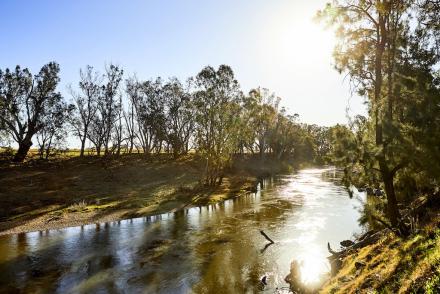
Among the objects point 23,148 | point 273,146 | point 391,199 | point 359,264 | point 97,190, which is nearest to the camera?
point 359,264

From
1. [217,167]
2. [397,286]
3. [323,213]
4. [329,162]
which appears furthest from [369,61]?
[217,167]

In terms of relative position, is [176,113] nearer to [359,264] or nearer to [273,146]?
[273,146]

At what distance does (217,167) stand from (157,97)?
3376 cm

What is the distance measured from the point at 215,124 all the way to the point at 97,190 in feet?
66.6

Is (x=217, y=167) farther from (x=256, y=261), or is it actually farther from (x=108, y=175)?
(x=256, y=261)

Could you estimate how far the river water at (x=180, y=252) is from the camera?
20109 millimetres

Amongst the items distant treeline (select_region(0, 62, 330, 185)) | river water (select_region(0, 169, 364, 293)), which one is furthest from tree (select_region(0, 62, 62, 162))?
river water (select_region(0, 169, 364, 293))

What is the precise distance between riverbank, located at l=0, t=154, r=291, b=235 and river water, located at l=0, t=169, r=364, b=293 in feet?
13.2

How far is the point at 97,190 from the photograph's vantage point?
52.5 metres

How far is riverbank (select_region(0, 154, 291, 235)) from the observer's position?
3891 centimetres

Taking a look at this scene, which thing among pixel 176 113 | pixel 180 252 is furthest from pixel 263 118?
pixel 180 252

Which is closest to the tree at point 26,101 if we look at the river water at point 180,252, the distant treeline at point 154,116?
the distant treeline at point 154,116

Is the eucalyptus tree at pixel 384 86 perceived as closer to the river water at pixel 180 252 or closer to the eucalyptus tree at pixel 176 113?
the river water at pixel 180 252

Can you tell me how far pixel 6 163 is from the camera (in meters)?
60.4
